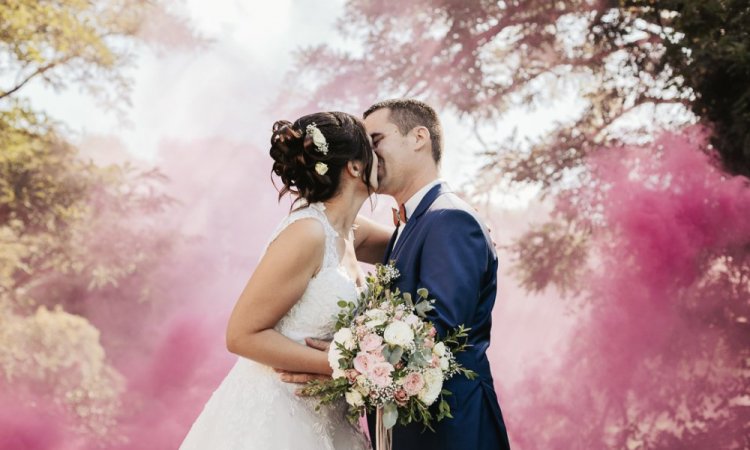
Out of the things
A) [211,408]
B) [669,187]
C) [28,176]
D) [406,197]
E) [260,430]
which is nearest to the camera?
[260,430]

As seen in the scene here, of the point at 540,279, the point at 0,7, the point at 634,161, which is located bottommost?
the point at 540,279

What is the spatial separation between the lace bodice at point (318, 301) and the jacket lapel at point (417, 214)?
0.81ft

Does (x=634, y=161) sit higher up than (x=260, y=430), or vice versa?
(x=634, y=161)

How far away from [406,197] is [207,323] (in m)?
8.06

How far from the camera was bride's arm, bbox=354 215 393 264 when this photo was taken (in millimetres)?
3416

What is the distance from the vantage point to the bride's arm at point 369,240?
134 inches

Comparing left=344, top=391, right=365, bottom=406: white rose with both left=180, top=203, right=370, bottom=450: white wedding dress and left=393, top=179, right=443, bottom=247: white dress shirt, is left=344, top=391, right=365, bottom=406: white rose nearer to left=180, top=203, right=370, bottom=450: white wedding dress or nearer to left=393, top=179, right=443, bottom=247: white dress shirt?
left=180, top=203, right=370, bottom=450: white wedding dress

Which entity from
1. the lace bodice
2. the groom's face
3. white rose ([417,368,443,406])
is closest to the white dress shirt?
the groom's face

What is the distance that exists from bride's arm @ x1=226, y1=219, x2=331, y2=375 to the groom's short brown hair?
32.5 inches

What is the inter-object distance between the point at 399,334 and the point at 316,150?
2.91 ft

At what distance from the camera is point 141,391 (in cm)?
1005

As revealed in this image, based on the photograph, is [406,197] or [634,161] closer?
[406,197]

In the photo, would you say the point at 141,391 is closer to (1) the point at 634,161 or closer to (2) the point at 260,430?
(1) the point at 634,161

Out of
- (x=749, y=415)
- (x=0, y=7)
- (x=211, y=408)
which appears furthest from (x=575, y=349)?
(x=0, y=7)
